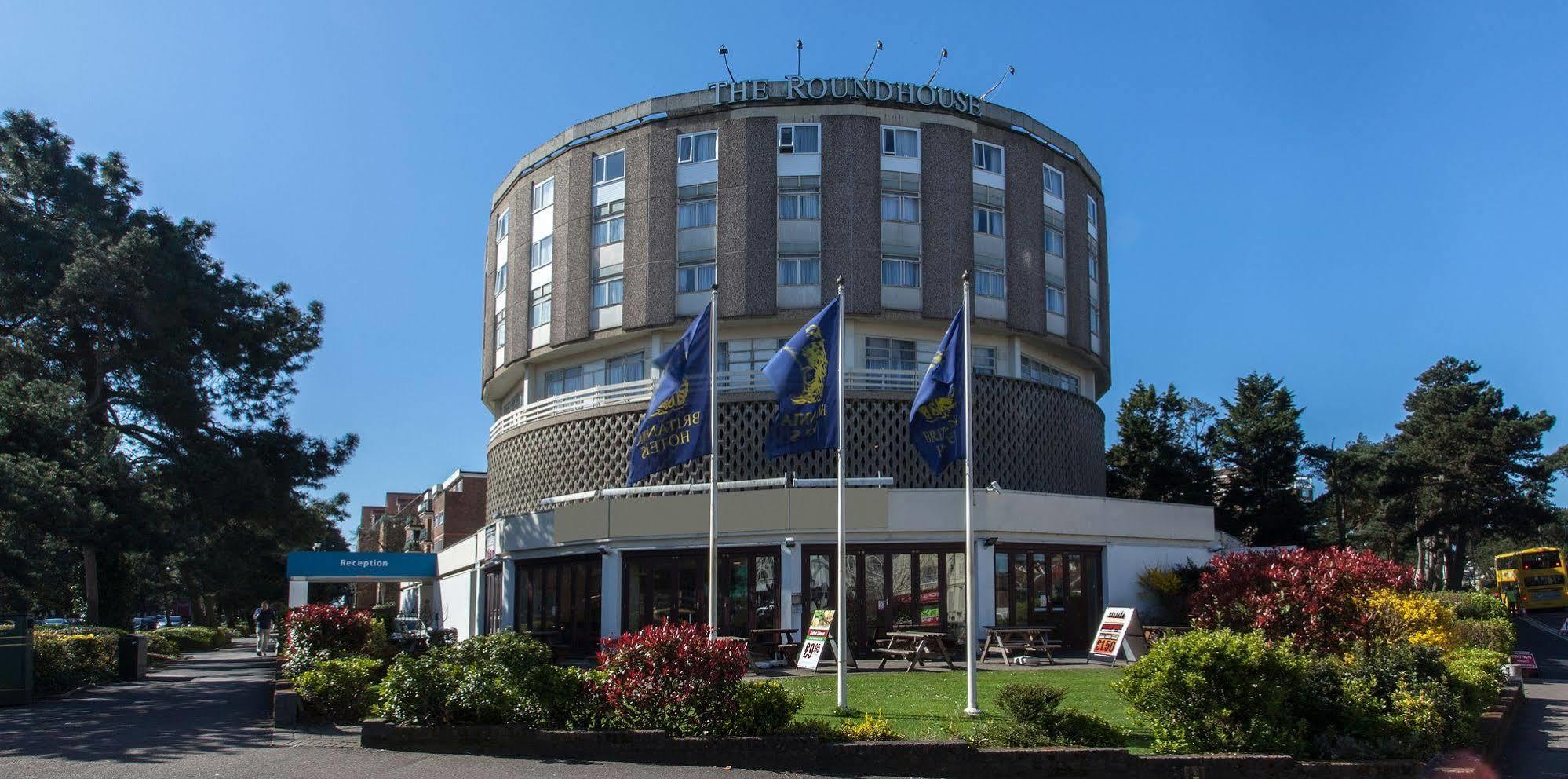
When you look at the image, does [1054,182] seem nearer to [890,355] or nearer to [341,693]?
[890,355]

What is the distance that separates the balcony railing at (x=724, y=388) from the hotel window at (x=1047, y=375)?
4393 millimetres

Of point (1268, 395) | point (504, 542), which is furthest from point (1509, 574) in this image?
point (504, 542)

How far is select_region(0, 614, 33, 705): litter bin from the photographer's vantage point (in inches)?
787

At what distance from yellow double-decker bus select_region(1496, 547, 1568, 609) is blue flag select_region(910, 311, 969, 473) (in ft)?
177

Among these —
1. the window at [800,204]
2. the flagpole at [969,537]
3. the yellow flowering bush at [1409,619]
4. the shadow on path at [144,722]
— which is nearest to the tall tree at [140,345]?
the shadow on path at [144,722]

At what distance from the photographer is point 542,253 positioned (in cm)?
4181

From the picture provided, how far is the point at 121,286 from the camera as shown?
1163 inches

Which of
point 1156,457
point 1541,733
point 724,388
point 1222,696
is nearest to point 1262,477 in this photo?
point 1156,457

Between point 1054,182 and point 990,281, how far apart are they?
17.2 feet

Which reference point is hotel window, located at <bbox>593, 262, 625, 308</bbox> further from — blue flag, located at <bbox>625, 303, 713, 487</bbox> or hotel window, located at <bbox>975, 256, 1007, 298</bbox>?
blue flag, located at <bbox>625, 303, 713, 487</bbox>

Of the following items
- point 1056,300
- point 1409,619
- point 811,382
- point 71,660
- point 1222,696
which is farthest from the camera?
point 1056,300

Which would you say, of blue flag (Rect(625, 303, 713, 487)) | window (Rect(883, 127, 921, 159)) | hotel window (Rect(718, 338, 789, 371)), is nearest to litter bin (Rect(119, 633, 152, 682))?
blue flag (Rect(625, 303, 713, 487))

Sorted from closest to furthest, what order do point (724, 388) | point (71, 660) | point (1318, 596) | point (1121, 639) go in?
point (1318, 596)
point (71, 660)
point (1121, 639)
point (724, 388)

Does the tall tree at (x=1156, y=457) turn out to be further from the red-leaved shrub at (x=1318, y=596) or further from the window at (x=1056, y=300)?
the red-leaved shrub at (x=1318, y=596)
